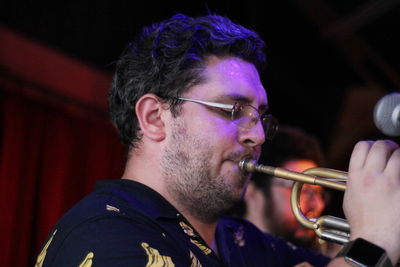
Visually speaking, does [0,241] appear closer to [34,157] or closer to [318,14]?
[34,157]

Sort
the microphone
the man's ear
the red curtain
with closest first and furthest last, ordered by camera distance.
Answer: the microphone, the man's ear, the red curtain

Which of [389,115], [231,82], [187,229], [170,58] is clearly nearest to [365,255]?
[389,115]

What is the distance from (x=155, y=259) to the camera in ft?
5.26

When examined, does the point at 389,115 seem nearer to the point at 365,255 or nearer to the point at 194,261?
the point at 365,255

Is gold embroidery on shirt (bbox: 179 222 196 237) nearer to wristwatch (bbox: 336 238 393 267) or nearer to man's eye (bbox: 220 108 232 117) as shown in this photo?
man's eye (bbox: 220 108 232 117)

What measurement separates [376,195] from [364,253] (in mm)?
172

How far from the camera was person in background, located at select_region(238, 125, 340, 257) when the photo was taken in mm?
3262

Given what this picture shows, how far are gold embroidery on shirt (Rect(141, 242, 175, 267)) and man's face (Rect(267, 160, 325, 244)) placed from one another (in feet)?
5.59

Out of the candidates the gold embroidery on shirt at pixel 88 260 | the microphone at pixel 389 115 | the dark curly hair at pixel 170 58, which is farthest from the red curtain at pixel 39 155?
the microphone at pixel 389 115

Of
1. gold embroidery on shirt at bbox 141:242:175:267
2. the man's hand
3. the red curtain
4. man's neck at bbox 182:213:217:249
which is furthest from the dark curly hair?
the red curtain

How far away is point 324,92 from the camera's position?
22.2 ft

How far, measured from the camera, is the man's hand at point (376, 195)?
1.53 m

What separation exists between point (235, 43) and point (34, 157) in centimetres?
267

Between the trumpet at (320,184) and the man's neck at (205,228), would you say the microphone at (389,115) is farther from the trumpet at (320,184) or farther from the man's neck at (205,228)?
the man's neck at (205,228)
